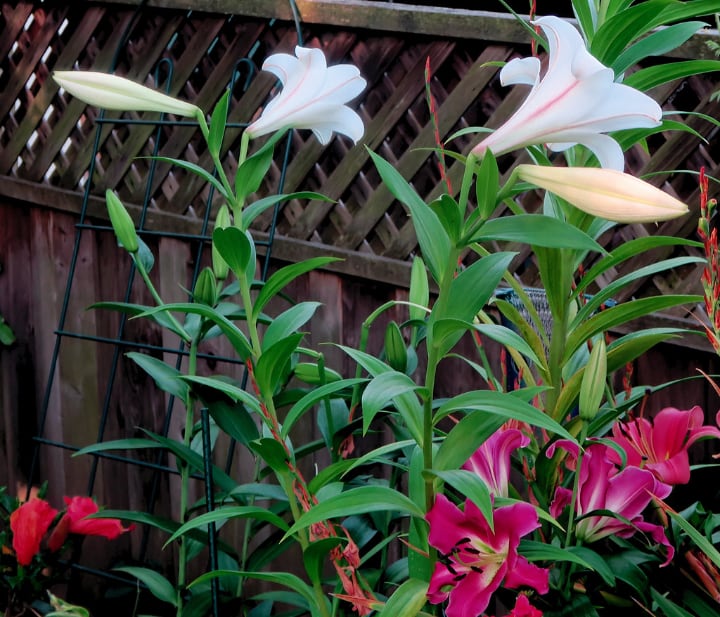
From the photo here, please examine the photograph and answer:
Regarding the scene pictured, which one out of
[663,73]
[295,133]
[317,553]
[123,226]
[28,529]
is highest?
[295,133]

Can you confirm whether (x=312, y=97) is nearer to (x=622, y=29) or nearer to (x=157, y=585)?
(x=622, y=29)

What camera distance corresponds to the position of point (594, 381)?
0.76 meters

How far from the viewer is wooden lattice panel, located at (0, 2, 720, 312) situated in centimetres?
170

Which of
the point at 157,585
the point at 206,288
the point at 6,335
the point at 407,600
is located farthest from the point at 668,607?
the point at 6,335

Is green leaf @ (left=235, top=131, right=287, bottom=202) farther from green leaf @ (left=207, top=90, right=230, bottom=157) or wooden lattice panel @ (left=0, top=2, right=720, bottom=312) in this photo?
wooden lattice panel @ (left=0, top=2, right=720, bottom=312)

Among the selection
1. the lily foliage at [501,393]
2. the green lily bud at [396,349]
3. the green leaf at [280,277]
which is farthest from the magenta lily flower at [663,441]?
the green leaf at [280,277]

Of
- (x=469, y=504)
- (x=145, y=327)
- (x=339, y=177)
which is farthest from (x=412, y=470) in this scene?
(x=145, y=327)

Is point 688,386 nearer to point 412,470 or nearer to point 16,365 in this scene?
point 412,470

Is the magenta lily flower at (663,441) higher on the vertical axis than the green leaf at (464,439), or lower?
higher

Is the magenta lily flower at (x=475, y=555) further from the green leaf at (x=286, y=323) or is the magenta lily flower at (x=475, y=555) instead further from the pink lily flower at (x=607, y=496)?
the green leaf at (x=286, y=323)

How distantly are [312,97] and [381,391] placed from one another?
1.14 feet

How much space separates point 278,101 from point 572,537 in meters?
0.46

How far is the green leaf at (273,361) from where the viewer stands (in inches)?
31.8

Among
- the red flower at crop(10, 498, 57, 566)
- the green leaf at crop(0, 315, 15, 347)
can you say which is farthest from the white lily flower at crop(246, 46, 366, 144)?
the green leaf at crop(0, 315, 15, 347)
